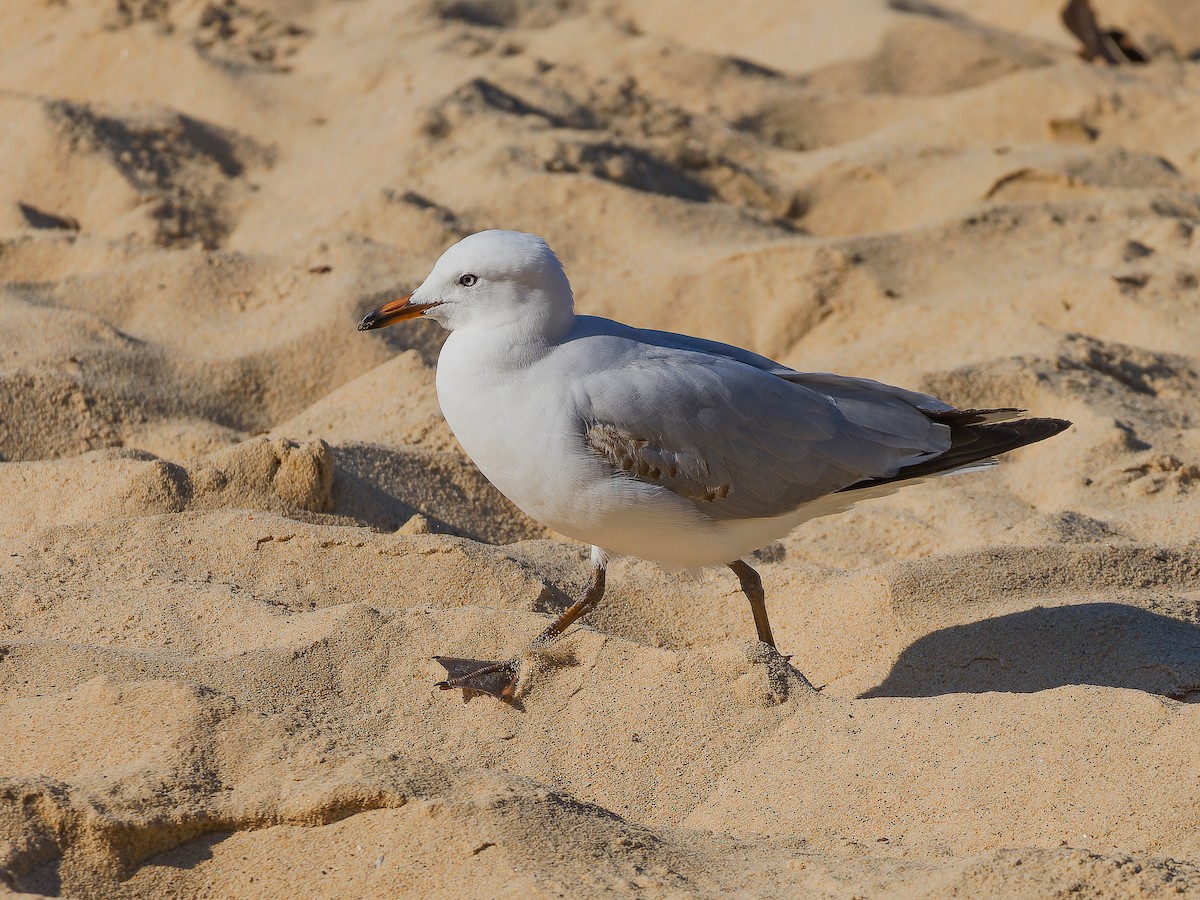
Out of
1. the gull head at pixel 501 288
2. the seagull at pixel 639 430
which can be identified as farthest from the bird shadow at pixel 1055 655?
the gull head at pixel 501 288

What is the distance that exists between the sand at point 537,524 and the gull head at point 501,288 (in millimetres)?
693

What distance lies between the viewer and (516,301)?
11.4 feet

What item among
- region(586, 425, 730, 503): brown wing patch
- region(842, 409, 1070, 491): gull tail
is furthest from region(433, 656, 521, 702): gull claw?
region(842, 409, 1070, 491): gull tail

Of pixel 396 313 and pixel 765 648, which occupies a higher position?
pixel 396 313

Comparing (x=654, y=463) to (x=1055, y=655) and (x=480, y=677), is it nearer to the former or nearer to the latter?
(x=480, y=677)

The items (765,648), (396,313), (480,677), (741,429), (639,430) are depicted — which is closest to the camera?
(480,677)

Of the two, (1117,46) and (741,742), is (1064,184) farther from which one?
(741,742)

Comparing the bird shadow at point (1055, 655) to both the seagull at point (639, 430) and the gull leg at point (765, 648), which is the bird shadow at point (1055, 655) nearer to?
the gull leg at point (765, 648)

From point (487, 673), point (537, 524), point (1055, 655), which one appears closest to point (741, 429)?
point (487, 673)

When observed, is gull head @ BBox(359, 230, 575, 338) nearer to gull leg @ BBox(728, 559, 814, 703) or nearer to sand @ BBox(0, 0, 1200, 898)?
sand @ BBox(0, 0, 1200, 898)

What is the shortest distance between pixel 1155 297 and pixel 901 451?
2.52m

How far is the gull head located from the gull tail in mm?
928

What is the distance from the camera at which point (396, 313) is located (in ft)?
12.0

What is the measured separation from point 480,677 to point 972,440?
1507 millimetres
